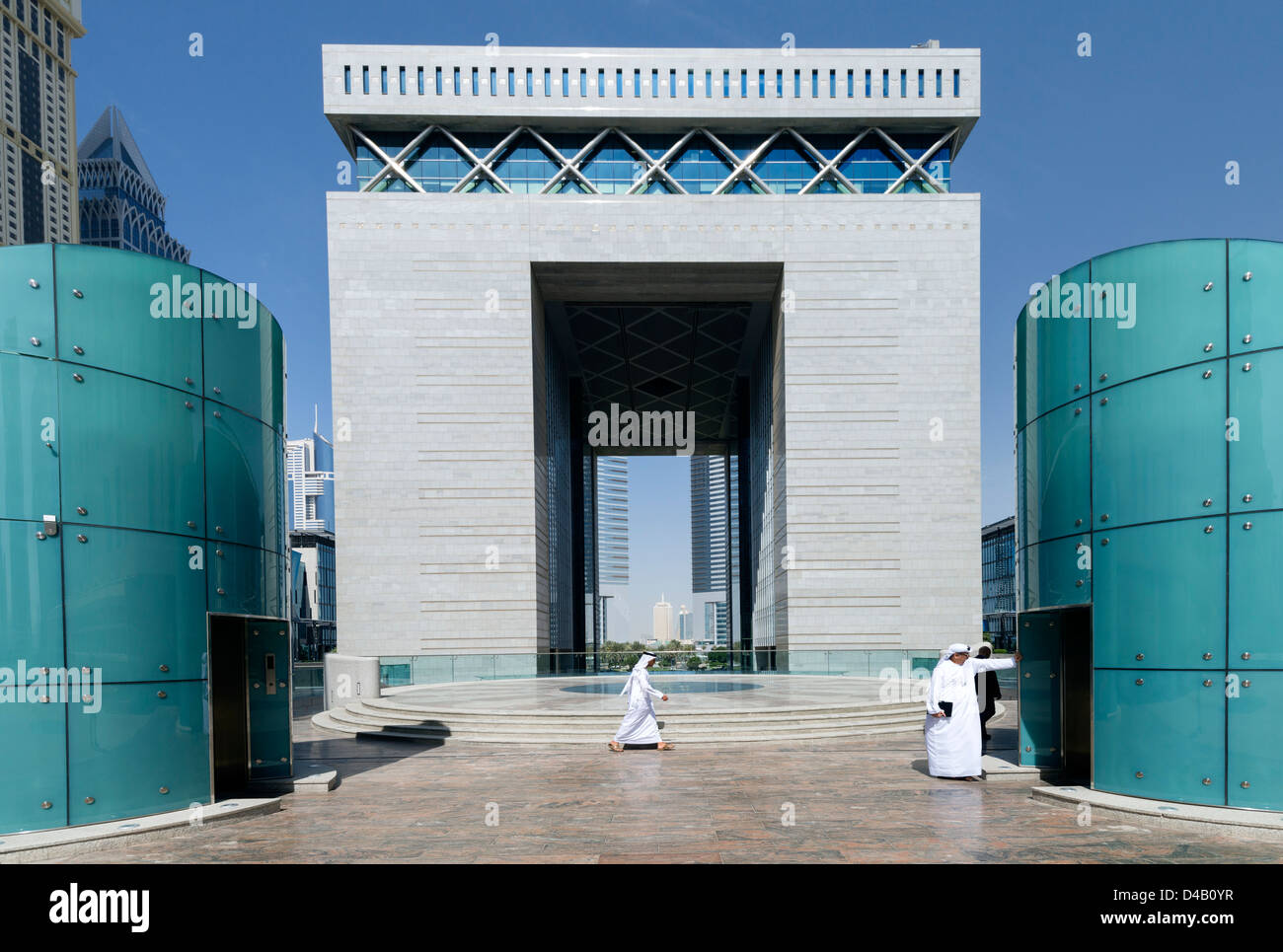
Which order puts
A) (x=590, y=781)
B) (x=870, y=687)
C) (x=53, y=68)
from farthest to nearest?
(x=53, y=68)
(x=870, y=687)
(x=590, y=781)

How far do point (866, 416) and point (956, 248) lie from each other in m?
7.65

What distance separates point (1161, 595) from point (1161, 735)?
1325 millimetres

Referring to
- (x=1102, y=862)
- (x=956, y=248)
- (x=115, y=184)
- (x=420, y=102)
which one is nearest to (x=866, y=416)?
(x=956, y=248)

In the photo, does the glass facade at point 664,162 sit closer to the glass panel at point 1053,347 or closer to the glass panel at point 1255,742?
the glass panel at point 1053,347

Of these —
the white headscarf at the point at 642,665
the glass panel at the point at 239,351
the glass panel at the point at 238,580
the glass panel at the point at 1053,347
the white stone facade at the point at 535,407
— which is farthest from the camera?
the white stone facade at the point at 535,407

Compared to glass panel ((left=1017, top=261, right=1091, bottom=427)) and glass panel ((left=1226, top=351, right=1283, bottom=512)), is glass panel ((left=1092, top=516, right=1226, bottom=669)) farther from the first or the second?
glass panel ((left=1017, top=261, right=1091, bottom=427))

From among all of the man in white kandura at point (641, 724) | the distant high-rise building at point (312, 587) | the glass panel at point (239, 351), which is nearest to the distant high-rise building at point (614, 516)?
the distant high-rise building at point (312, 587)

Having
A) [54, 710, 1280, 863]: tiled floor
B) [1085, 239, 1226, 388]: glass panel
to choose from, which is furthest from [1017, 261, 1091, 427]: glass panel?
[54, 710, 1280, 863]: tiled floor

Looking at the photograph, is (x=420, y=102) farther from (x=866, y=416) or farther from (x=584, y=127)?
(x=866, y=416)

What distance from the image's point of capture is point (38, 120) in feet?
364

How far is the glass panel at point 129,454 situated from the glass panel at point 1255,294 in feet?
32.9

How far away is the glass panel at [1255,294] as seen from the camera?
301 inches

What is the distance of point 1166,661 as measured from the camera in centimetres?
793

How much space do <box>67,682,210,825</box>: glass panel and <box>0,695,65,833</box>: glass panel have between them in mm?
94
